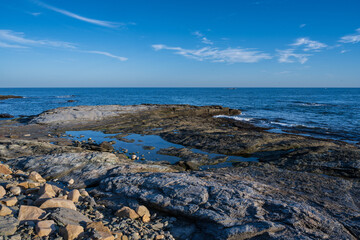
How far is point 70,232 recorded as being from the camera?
192 inches

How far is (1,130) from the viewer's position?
22578 millimetres

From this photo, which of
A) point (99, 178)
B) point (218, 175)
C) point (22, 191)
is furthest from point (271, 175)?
point (22, 191)

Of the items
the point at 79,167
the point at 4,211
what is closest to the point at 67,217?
the point at 4,211

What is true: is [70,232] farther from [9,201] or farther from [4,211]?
[9,201]

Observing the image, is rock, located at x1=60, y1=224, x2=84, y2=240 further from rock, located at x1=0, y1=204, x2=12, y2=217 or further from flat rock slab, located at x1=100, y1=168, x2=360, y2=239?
flat rock slab, located at x1=100, y1=168, x2=360, y2=239

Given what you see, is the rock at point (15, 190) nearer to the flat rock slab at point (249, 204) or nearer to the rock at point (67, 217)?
the rock at point (67, 217)

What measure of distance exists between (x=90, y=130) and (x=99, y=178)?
16199 mm

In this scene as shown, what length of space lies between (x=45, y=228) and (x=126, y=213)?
209cm

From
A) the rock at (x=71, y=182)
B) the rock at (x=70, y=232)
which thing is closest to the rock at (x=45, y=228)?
the rock at (x=70, y=232)

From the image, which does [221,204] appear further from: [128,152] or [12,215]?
[128,152]

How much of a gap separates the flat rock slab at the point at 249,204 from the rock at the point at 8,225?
126 inches

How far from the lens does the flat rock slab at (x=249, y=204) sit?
5.68 meters

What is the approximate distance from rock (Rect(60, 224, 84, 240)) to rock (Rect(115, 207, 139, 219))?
1536 millimetres

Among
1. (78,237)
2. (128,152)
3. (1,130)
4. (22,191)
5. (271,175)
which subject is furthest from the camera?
(1,130)
